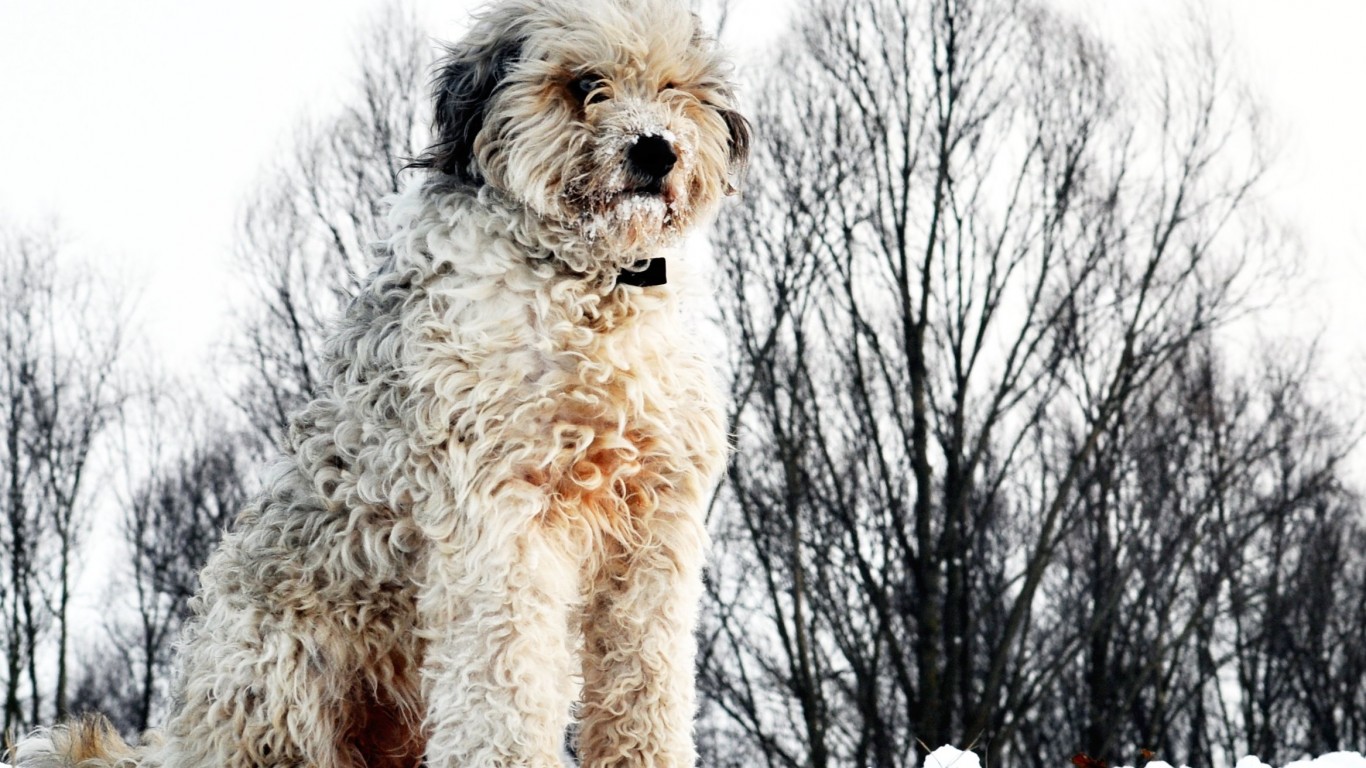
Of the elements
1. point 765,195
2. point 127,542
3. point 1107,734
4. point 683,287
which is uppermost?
point 765,195

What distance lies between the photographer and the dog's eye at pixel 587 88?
3443mm

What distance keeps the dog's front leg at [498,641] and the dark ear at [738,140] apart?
49.5 inches

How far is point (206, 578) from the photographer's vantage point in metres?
3.79

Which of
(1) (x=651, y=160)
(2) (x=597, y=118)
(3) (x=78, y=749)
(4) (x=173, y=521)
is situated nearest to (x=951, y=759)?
(1) (x=651, y=160)

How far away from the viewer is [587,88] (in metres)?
3.46

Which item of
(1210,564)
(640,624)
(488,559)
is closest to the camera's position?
→ (488,559)

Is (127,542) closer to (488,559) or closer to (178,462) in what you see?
(178,462)

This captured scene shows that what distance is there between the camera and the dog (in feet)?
10.9

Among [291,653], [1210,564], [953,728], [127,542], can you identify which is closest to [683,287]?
[291,653]

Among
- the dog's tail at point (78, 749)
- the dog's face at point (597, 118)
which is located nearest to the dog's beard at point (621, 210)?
the dog's face at point (597, 118)

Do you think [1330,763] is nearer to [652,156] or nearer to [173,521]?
[652,156]

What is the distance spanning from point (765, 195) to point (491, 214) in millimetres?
11655

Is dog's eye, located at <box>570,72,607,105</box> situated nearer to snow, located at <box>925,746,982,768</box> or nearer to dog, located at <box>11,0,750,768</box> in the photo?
dog, located at <box>11,0,750,768</box>

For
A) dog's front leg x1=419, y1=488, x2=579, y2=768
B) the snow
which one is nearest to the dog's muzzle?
dog's front leg x1=419, y1=488, x2=579, y2=768
